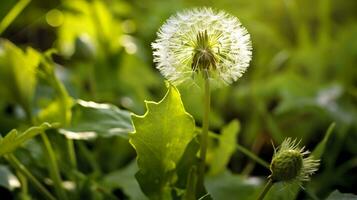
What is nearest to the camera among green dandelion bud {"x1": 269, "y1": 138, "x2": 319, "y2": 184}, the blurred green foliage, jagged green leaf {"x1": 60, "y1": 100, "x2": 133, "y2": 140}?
green dandelion bud {"x1": 269, "y1": 138, "x2": 319, "y2": 184}

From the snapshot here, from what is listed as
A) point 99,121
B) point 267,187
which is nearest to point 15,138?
point 99,121

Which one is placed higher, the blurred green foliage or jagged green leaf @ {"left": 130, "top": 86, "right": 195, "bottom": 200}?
the blurred green foliage

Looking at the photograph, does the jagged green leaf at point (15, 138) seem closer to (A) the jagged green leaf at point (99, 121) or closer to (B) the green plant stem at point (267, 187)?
(A) the jagged green leaf at point (99, 121)

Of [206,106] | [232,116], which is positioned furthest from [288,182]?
[232,116]

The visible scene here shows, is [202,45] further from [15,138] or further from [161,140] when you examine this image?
[15,138]

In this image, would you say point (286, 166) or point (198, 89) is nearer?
point (286, 166)

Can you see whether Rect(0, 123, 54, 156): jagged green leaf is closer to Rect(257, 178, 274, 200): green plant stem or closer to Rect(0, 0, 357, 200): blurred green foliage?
Rect(0, 0, 357, 200): blurred green foliage

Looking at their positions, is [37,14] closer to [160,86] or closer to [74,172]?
[160,86]

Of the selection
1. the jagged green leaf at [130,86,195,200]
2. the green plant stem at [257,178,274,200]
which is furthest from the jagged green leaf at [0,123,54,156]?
the green plant stem at [257,178,274,200]
